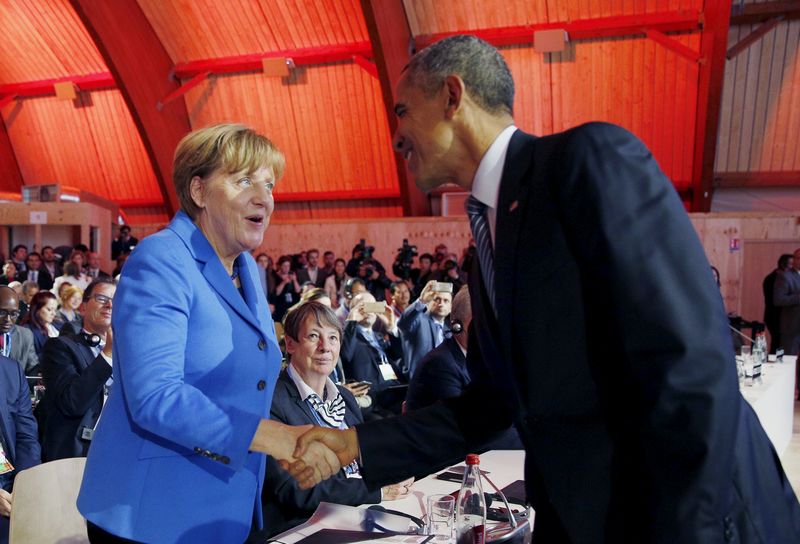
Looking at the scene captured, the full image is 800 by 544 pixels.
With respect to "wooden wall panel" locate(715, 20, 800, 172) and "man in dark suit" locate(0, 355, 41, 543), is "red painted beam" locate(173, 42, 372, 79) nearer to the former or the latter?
"wooden wall panel" locate(715, 20, 800, 172)

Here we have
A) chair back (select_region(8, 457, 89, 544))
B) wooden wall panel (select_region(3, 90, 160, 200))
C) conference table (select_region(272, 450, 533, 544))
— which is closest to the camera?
conference table (select_region(272, 450, 533, 544))

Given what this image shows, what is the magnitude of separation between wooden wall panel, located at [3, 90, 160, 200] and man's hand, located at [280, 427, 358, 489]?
1587 cm

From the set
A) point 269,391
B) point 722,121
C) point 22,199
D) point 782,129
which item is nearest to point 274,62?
point 22,199

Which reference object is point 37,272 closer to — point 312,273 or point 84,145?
point 312,273

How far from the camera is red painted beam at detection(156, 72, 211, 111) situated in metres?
14.6

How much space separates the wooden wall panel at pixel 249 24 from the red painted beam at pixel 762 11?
624cm

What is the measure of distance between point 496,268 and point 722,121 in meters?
13.2

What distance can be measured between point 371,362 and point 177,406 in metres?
4.58

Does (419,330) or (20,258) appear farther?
(20,258)

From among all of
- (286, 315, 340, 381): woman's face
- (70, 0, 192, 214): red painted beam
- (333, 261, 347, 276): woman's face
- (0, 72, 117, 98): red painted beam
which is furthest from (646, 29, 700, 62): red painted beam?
(0, 72, 117, 98): red painted beam

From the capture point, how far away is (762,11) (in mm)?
12070

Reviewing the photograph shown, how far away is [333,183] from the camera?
617 inches

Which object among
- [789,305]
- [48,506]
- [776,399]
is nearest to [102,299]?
[48,506]

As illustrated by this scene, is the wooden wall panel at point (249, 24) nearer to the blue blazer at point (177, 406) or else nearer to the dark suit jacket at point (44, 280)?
the dark suit jacket at point (44, 280)
